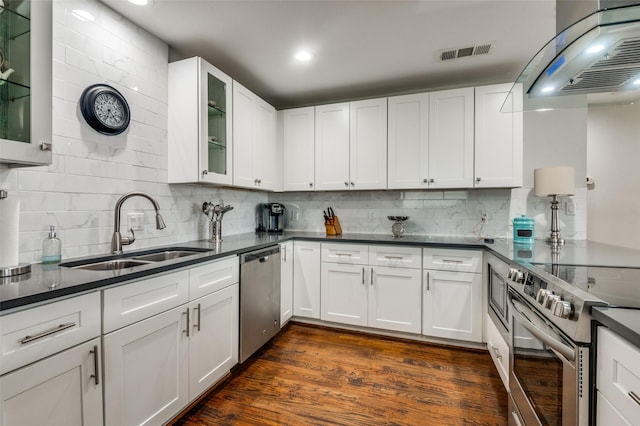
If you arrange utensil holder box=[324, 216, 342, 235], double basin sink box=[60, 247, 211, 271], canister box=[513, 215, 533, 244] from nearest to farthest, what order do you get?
double basin sink box=[60, 247, 211, 271], canister box=[513, 215, 533, 244], utensil holder box=[324, 216, 342, 235]

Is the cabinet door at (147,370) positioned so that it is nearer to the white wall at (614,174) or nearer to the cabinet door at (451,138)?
the cabinet door at (451,138)

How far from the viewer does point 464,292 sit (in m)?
2.49

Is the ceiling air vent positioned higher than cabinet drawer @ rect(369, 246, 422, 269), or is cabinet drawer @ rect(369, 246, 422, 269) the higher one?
the ceiling air vent

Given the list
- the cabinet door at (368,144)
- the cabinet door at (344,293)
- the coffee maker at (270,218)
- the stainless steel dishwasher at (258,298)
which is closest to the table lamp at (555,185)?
the cabinet door at (368,144)

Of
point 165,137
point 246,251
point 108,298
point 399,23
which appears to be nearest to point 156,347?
point 108,298

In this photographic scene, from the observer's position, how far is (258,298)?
7.65ft

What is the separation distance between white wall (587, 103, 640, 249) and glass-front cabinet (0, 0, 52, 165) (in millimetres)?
4194

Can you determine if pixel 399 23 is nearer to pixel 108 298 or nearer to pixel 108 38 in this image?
pixel 108 38

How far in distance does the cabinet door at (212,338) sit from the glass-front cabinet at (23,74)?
42.8 inches

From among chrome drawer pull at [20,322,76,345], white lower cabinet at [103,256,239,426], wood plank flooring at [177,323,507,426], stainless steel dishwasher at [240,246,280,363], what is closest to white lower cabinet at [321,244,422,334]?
wood plank flooring at [177,323,507,426]

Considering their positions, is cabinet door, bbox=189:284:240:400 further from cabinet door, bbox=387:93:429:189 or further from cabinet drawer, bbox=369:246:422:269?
cabinet door, bbox=387:93:429:189

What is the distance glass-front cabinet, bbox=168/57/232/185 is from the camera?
2.17m

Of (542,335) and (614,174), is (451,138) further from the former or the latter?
(542,335)

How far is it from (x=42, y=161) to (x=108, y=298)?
26.4 inches
